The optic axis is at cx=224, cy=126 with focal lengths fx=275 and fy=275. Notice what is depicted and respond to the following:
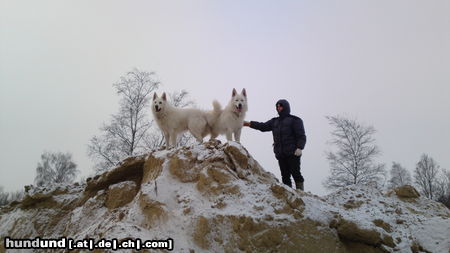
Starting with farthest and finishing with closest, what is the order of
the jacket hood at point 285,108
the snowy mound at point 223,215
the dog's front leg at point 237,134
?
the dog's front leg at point 237,134, the jacket hood at point 285,108, the snowy mound at point 223,215

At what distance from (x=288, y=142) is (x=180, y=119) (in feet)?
11.2

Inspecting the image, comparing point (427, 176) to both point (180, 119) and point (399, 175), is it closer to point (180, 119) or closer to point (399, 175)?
point (399, 175)

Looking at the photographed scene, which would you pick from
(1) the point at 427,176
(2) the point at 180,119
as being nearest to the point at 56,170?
(2) the point at 180,119

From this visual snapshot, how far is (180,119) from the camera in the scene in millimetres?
8312

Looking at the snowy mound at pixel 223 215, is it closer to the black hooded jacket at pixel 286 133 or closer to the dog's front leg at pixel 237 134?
the black hooded jacket at pixel 286 133

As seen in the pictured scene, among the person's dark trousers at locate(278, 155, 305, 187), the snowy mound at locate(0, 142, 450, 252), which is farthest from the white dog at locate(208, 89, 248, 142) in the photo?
the snowy mound at locate(0, 142, 450, 252)

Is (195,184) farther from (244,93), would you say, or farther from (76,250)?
(244,93)

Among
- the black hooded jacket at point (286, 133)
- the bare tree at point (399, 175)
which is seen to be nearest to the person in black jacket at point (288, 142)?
the black hooded jacket at point (286, 133)

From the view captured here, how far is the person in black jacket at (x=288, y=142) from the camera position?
635 centimetres

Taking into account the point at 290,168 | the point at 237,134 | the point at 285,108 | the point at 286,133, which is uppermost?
the point at 285,108

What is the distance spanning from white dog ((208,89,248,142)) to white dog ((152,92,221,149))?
0.23m

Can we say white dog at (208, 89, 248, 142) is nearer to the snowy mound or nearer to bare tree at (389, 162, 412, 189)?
the snowy mound

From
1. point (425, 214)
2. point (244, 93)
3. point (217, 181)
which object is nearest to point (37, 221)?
point (217, 181)

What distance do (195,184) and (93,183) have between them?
310 centimetres
